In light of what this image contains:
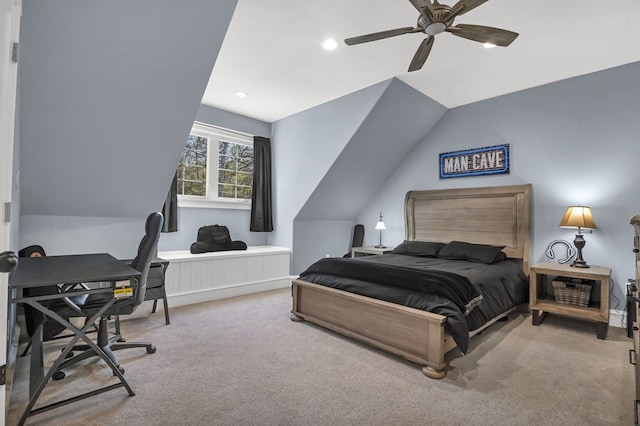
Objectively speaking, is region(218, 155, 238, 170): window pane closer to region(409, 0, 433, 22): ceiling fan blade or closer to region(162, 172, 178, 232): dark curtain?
region(162, 172, 178, 232): dark curtain

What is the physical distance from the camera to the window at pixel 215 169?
4355 mm

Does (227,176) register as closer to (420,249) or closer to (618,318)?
(420,249)

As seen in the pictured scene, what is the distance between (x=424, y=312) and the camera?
2.31 m

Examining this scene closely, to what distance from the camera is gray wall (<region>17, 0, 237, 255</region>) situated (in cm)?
206

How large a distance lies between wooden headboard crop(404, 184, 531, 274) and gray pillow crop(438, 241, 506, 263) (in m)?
0.22

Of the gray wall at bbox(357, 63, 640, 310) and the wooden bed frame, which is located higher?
the gray wall at bbox(357, 63, 640, 310)

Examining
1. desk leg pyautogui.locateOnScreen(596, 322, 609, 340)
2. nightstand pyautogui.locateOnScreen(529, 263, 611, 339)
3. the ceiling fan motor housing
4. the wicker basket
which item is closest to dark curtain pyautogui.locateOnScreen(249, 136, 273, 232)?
the ceiling fan motor housing

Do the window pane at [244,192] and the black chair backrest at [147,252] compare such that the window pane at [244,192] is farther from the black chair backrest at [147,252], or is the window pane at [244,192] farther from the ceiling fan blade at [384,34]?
the ceiling fan blade at [384,34]

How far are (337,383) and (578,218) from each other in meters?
2.85

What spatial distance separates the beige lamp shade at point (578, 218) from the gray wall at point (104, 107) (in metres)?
3.55

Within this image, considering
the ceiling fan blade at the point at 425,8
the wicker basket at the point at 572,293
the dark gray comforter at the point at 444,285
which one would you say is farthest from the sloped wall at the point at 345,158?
the wicker basket at the point at 572,293

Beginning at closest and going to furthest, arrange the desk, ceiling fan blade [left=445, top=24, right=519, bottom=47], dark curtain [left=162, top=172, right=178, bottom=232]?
1. the desk
2. ceiling fan blade [left=445, top=24, right=519, bottom=47]
3. dark curtain [left=162, top=172, right=178, bottom=232]

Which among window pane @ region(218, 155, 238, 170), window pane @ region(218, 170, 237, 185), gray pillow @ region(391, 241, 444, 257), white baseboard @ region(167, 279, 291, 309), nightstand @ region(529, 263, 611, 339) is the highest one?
window pane @ region(218, 155, 238, 170)

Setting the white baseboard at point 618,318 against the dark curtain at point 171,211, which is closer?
the white baseboard at point 618,318
